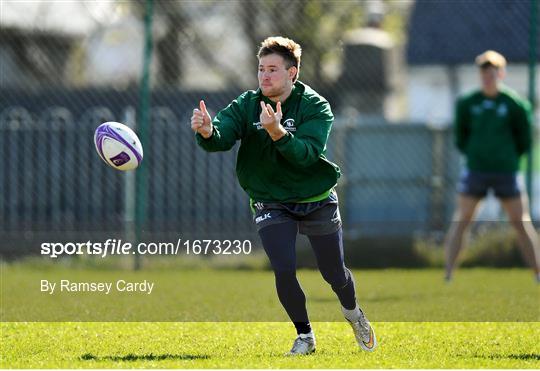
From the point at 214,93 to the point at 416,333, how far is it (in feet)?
26.5

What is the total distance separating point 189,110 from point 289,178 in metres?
8.44

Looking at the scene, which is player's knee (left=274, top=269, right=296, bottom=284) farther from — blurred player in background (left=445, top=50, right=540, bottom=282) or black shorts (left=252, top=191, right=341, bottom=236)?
blurred player in background (left=445, top=50, right=540, bottom=282)

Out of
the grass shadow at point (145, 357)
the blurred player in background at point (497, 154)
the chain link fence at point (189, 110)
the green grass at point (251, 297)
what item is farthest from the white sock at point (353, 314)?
the chain link fence at point (189, 110)

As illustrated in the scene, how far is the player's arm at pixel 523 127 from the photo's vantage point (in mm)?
10320

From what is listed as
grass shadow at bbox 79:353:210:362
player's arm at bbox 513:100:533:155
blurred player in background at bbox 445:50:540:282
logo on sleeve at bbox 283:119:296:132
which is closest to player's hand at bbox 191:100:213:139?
logo on sleeve at bbox 283:119:296:132

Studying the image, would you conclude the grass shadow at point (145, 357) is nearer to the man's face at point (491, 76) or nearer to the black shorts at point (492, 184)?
the black shorts at point (492, 184)

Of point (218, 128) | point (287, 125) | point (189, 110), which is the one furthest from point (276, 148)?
point (189, 110)

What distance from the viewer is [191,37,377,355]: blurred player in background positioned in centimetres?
634

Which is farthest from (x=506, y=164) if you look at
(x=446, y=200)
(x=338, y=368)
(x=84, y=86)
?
(x=84, y=86)

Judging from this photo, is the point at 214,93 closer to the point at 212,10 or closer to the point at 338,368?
the point at 212,10

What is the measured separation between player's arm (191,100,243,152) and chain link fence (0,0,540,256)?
5918 mm

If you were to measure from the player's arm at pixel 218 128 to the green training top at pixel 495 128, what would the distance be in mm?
4311

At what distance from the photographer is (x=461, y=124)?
10.5 m

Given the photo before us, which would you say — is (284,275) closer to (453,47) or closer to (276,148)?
(276,148)
